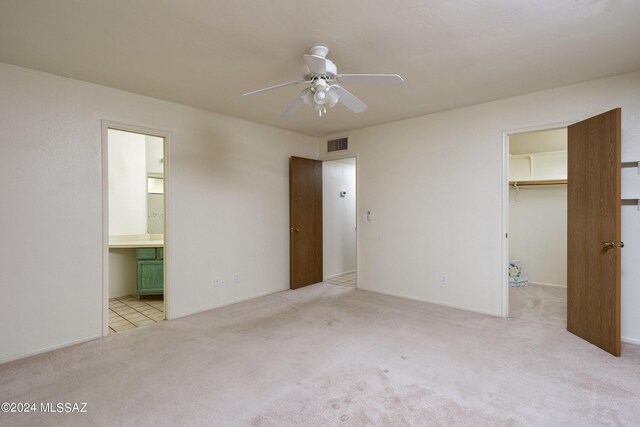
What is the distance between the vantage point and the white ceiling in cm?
199

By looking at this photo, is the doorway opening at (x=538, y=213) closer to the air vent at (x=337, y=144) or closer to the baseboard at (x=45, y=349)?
the air vent at (x=337, y=144)

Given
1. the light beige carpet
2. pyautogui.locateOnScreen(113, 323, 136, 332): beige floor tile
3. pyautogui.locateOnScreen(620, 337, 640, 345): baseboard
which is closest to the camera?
the light beige carpet

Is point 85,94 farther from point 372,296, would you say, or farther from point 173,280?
point 372,296

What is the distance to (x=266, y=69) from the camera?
9.25 feet

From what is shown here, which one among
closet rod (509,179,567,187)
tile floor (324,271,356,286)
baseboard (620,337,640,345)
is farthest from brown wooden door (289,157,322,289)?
baseboard (620,337,640,345)

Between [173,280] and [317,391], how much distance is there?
89.1 inches

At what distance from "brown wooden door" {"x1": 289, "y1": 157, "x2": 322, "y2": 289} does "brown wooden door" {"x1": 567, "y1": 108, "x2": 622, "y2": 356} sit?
332cm

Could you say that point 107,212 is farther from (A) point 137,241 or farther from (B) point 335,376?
(B) point 335,376

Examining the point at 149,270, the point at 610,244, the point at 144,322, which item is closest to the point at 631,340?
the point at 610,244

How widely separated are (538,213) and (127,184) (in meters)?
6.24

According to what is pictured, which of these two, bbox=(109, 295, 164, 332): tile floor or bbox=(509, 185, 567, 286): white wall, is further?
bbox=(509, 185, 567, 286): white wall

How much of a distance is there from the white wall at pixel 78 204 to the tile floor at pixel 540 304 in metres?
3.48

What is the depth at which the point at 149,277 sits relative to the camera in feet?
14.9

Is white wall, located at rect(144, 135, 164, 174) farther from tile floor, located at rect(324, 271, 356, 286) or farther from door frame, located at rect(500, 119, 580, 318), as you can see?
door frame, located at rect(500, 119, 580, 318)
